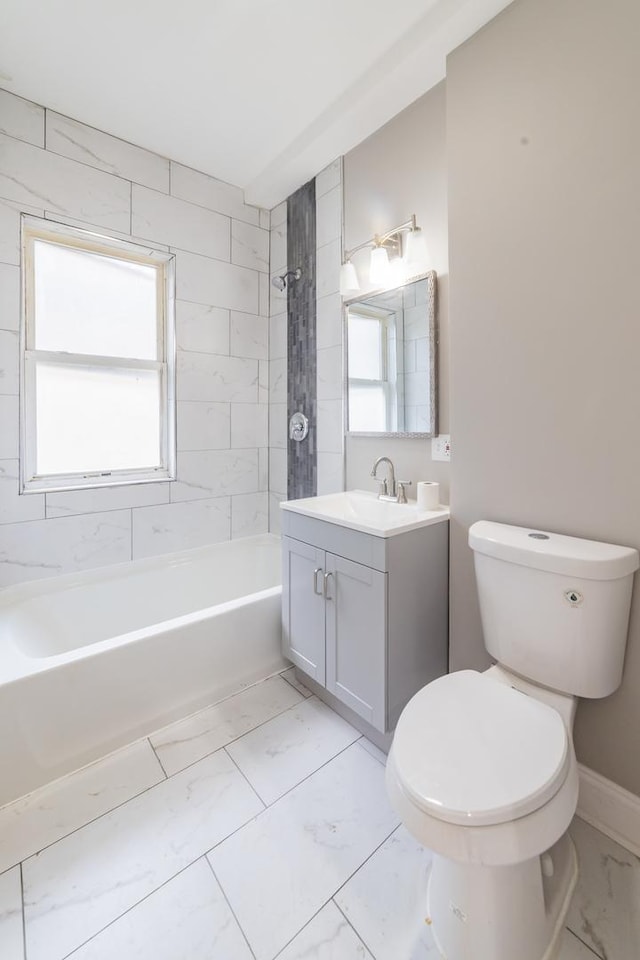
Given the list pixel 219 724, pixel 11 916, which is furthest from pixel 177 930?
pixel 219 724

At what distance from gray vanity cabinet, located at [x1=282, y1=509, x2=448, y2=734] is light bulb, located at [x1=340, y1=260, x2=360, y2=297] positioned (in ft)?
3.72

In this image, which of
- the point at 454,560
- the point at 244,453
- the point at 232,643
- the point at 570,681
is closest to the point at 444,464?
the point at 454,560

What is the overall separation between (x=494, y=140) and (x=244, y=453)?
193 cm

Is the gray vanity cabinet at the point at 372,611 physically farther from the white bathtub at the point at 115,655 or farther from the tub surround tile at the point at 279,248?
the tub surround tile at the point at 279,248

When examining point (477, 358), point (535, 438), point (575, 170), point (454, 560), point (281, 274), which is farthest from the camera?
point (281, 274)

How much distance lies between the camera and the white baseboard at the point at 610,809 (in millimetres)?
1208

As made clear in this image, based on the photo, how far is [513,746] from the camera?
93 cm

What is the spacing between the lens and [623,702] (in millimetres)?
1224

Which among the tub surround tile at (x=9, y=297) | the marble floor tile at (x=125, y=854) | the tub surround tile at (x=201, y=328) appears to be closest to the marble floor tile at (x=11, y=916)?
the marble floor tile at (x=125, y=854)

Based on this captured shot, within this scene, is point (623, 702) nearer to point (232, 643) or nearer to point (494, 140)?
point (232, 643)

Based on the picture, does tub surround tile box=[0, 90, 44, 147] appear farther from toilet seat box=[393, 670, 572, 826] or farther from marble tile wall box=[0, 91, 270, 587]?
toilet seat box=[393, 670, 572, 826]

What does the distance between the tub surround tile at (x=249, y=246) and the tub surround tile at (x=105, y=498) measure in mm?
1459

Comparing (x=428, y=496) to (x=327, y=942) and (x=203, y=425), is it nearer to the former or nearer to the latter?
(x=327, y=942)

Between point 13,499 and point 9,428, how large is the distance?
324mm
